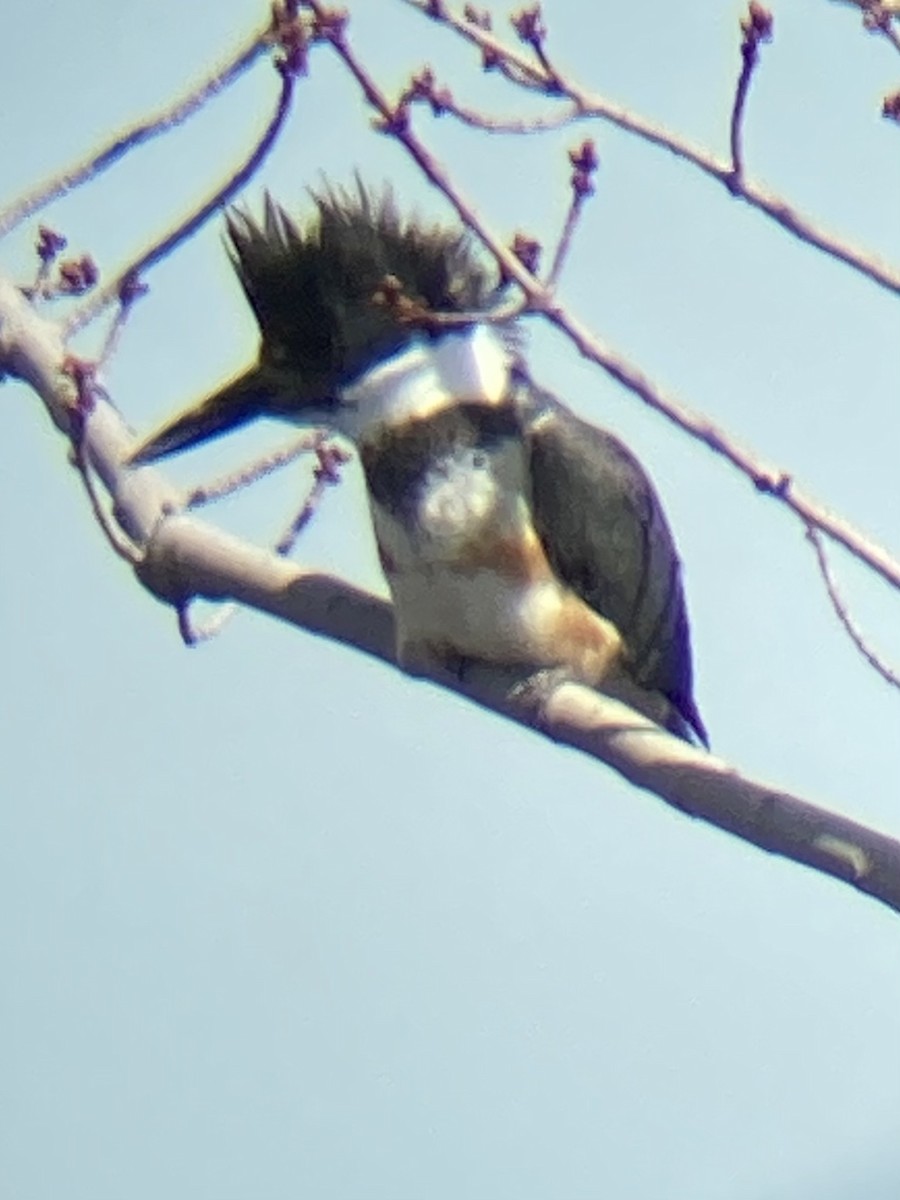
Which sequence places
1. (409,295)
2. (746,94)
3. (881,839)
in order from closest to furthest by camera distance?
1. (881,839)
2. (746,94)
3. (409,295)

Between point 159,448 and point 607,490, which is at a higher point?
point 159,448

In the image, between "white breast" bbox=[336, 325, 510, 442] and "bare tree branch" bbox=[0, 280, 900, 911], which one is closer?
"bare tree branch" bbox=[0, 280, 900, 911]

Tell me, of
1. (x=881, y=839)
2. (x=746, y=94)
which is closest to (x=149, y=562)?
(x=746, y=94)

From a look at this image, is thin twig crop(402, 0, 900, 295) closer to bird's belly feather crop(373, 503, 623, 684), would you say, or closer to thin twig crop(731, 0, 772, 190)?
thin twig crop(731, 0, 772, 190)

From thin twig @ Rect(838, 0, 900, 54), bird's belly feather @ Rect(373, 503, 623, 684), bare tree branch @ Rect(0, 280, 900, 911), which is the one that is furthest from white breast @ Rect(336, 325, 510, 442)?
thin twig @ Rect(838, 0, 900, 54)

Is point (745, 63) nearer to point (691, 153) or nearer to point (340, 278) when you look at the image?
point (691, 153)

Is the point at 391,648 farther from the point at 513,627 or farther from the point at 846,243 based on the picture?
the point at 846,243

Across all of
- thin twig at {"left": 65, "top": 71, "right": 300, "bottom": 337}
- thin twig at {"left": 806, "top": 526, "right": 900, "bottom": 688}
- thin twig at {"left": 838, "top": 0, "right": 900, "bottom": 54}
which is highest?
thin twig at {"left": 65, "top": 71, "right": 300, "bottom": 337}

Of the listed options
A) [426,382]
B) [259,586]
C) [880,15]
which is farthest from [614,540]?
[880,15]
